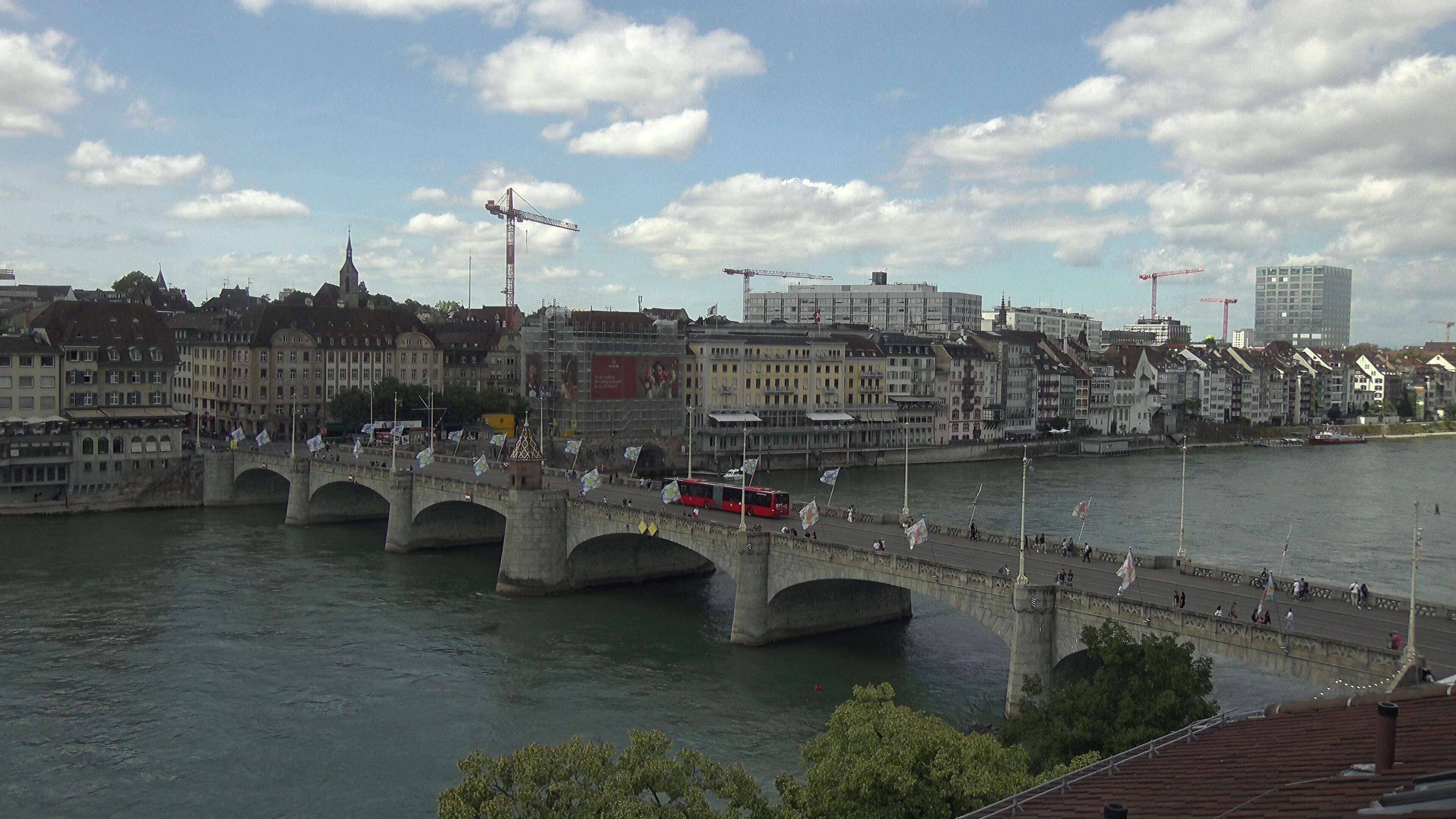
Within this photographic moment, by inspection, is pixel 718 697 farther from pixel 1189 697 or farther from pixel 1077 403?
pixel 1077 403

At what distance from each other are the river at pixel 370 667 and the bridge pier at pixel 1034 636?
118 inches

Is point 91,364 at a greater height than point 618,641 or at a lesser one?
greater

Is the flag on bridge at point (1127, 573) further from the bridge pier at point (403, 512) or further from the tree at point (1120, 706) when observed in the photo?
the bridge pier at point (403, 512)

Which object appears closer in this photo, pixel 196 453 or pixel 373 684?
pixel 373 684

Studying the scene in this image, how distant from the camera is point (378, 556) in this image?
2884 inches

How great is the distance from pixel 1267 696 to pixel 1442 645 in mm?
8351

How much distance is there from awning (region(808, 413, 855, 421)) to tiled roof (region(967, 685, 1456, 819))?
125 metres

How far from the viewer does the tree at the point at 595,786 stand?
68.2ft

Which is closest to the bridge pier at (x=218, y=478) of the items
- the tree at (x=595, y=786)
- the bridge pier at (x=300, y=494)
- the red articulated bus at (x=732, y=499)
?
the bridge pier at (x=300, y=494)

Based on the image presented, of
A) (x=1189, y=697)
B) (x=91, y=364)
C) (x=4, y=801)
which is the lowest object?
(x=4, y=801)

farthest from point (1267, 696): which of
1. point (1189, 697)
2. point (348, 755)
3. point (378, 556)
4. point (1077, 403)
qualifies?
point (1077, 403)

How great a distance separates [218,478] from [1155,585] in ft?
246

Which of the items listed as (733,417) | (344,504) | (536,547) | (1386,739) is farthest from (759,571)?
(733,417)

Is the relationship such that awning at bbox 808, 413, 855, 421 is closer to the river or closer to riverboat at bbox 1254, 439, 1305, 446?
the river
